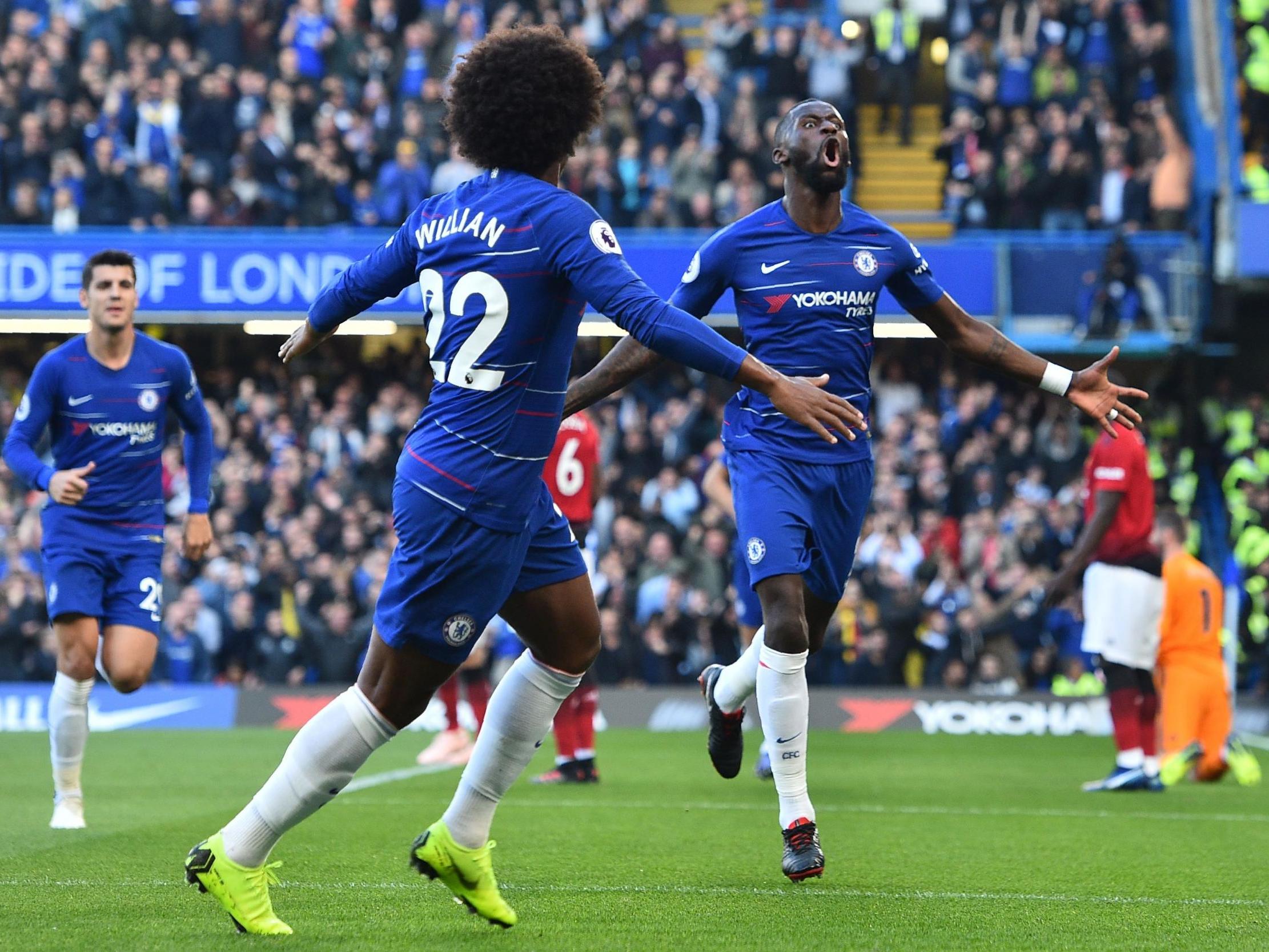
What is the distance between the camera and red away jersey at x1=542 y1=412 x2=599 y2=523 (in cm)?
1037

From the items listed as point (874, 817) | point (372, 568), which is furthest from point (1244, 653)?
point (874, 817)

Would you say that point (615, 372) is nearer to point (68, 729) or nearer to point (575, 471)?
point (68, 729)

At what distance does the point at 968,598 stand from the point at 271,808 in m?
13.1

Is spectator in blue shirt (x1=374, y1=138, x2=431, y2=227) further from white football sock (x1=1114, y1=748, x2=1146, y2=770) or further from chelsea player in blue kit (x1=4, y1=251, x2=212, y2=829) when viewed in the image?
chelsea player in blue kit (x1=4, y1=251, x2=212, y2=829)

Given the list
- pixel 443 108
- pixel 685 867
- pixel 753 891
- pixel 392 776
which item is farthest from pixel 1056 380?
pixel 443 108

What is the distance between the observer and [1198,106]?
22.1 meters

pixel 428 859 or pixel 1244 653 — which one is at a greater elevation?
pixel 428 859

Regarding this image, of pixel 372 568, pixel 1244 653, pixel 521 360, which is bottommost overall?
pixel 1244 653

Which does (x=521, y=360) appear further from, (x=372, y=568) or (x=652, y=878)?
(x=372, y=568)

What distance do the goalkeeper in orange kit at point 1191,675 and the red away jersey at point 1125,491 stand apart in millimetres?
→ 702

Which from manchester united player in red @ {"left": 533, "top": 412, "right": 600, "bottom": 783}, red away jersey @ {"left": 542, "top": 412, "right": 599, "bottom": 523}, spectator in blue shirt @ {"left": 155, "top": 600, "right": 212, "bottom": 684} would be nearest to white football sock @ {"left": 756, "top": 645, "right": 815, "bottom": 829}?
manchester united player in red @ {"left": 533, "top": 412, "right": 600, "bottom": 783}

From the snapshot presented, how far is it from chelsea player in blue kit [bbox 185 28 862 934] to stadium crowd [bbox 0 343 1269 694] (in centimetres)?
1165

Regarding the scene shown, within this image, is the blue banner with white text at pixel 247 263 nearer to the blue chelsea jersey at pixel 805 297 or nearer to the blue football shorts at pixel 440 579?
the blue chelsea jersey at pixel 805 297

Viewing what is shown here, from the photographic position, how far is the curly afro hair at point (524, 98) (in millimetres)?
4770
